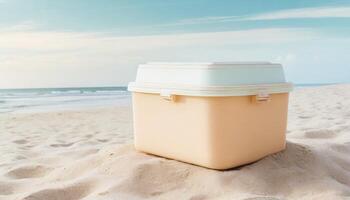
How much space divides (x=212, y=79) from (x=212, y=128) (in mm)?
232

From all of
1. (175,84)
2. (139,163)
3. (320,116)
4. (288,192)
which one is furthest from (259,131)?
(320,116)

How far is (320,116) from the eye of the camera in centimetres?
422

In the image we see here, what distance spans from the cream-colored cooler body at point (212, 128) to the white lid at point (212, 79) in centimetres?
5

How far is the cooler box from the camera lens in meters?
1.96

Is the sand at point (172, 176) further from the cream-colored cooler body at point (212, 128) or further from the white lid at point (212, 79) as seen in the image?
the white lid at point (212, 79)

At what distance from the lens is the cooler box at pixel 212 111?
1.96 metres

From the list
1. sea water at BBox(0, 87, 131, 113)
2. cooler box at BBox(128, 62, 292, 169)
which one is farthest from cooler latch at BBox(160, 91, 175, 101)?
sea water at BBox(0, 87, 131, 113)

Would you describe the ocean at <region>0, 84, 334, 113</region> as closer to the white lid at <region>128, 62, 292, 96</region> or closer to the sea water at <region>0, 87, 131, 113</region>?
the sea water at <region>0, 87, 131, 113</region>

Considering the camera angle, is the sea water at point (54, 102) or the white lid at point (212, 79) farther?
the sea water at point (54, 102)

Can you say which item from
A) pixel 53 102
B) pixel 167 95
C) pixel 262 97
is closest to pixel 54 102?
pixel 53 102

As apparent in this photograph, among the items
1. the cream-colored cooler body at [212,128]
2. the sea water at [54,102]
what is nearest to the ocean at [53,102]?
the sea water at [54,102]

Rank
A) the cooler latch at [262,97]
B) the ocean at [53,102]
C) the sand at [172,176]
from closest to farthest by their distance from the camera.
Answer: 1. the sand at [172,176]
2. the cooler latch at [262,97]
3. the ocean at [53,102]

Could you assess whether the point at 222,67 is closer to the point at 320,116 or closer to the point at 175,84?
the point at 175,84

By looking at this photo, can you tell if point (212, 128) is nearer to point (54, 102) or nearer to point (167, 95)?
point (167, 95)
